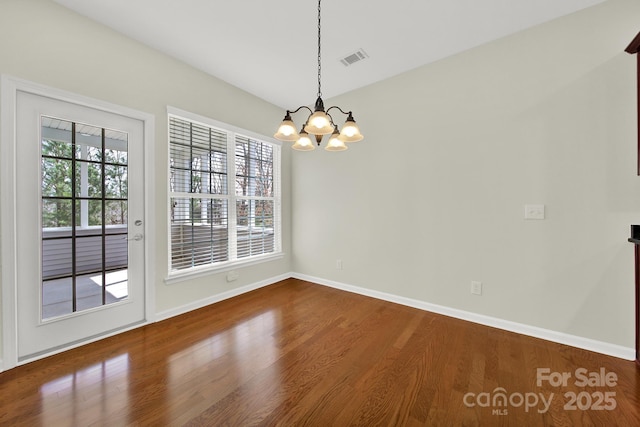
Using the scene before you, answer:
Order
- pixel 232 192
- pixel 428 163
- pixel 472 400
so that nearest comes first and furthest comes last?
pixel 472 400 → pixel 428 163 → pixel 232 192

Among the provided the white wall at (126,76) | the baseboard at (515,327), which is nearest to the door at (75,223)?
the white wall at (126,76)

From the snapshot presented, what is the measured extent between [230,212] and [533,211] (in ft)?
11.2

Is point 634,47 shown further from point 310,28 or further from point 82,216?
point 82,216

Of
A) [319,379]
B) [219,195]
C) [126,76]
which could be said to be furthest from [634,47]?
[126,76]

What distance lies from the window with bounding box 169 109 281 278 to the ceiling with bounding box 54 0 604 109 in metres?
0.76

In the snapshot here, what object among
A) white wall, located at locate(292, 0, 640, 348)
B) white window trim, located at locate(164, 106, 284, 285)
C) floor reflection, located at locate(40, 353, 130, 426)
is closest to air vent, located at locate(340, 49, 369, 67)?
white wall, located at locate(292, 0, 640, 348)

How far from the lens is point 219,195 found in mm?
3275

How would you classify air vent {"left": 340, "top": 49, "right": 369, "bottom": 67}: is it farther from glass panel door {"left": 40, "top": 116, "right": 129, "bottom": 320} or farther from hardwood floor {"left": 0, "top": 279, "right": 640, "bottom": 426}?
hardwood floor {"left": 0, "top": 279, "right": 640, "bottom": 426}

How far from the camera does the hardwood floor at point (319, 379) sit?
1.46 meters

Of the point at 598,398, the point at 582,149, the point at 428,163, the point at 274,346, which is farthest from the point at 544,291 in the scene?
the point at 274,346

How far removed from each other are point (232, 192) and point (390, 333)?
258 centimetres

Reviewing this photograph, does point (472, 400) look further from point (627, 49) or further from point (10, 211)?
point (10, 211)

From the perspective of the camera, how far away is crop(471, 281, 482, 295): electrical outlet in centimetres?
262

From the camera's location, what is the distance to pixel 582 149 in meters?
2.14
